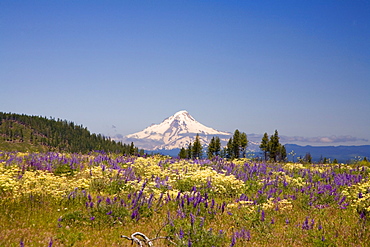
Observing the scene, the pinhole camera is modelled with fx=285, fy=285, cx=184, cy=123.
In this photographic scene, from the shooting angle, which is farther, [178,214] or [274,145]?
[274,145]

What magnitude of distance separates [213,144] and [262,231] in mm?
100248

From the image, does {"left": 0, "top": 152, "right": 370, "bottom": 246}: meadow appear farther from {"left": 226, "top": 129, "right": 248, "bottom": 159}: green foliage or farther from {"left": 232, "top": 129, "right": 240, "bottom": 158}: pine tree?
{"left": 232, "top": 129, "right": 240, "bottom": 158}: pine tree

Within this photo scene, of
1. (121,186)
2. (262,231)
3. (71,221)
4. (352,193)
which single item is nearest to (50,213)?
(71,221)

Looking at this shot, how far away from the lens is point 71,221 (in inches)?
343

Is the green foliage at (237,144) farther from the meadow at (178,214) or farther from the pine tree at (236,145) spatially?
the meadow at (178,214)

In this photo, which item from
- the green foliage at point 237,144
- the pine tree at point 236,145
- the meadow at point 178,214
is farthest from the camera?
the pine tree at point 236,145

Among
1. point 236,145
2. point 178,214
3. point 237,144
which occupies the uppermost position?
point 237,144

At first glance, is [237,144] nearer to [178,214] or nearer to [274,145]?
[274,145]

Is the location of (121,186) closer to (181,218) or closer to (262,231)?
(181,218)

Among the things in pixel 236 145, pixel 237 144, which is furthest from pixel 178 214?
pixel 236 145

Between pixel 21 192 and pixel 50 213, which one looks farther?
pixel 21 192

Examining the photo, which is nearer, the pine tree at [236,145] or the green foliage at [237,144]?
the green foliage at [237,144]

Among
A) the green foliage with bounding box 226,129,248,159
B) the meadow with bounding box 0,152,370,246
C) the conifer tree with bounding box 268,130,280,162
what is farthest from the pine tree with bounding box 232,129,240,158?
the meadow with bounding box 0,152,370,246

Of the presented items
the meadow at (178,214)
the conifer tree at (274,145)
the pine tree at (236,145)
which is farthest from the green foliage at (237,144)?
the meadow at (178,214)
